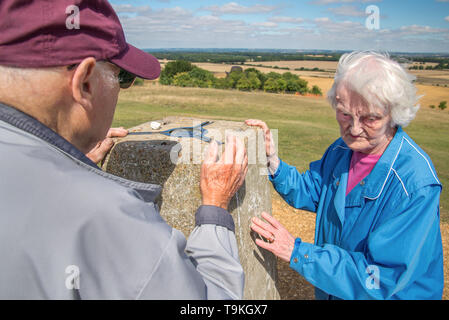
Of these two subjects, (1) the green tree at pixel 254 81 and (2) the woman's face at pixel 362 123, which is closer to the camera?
(2) the woman's face at pixel 362 123

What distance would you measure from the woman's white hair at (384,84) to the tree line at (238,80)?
54.1 m

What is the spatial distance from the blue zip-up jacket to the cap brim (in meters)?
1.59

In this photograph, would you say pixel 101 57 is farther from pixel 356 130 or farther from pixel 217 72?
pixel 217 72

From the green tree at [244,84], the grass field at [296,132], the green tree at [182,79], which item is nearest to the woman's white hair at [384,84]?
the grass field at [296,132]

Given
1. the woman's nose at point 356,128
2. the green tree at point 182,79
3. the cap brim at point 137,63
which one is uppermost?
the green tree at point 182,79

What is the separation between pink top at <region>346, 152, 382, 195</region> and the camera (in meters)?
2.52

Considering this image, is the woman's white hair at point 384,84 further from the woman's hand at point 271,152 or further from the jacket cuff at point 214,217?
the jacket cuff at point 214,217

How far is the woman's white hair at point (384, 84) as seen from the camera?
87.2 inches

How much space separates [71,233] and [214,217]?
871 mm

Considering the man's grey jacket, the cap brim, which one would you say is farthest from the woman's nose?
the man's grey jacket

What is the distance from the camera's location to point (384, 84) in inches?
87.0

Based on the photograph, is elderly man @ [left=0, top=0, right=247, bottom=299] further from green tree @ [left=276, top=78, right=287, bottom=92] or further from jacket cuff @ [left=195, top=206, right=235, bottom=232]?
green tree @ [left=276, top=78, right=287, bottom=92]

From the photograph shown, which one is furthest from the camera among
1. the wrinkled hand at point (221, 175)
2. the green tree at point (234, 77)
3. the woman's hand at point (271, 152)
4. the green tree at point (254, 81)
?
the green tree at point (234, 77)

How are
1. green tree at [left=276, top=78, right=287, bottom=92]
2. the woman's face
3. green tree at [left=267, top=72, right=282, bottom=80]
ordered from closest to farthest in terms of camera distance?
1. the woman's face
2. green tree at [left=276, top=78, right=287, bottom=92]
3. green tree at [left=267, top=72, right=282, bottom=80]
